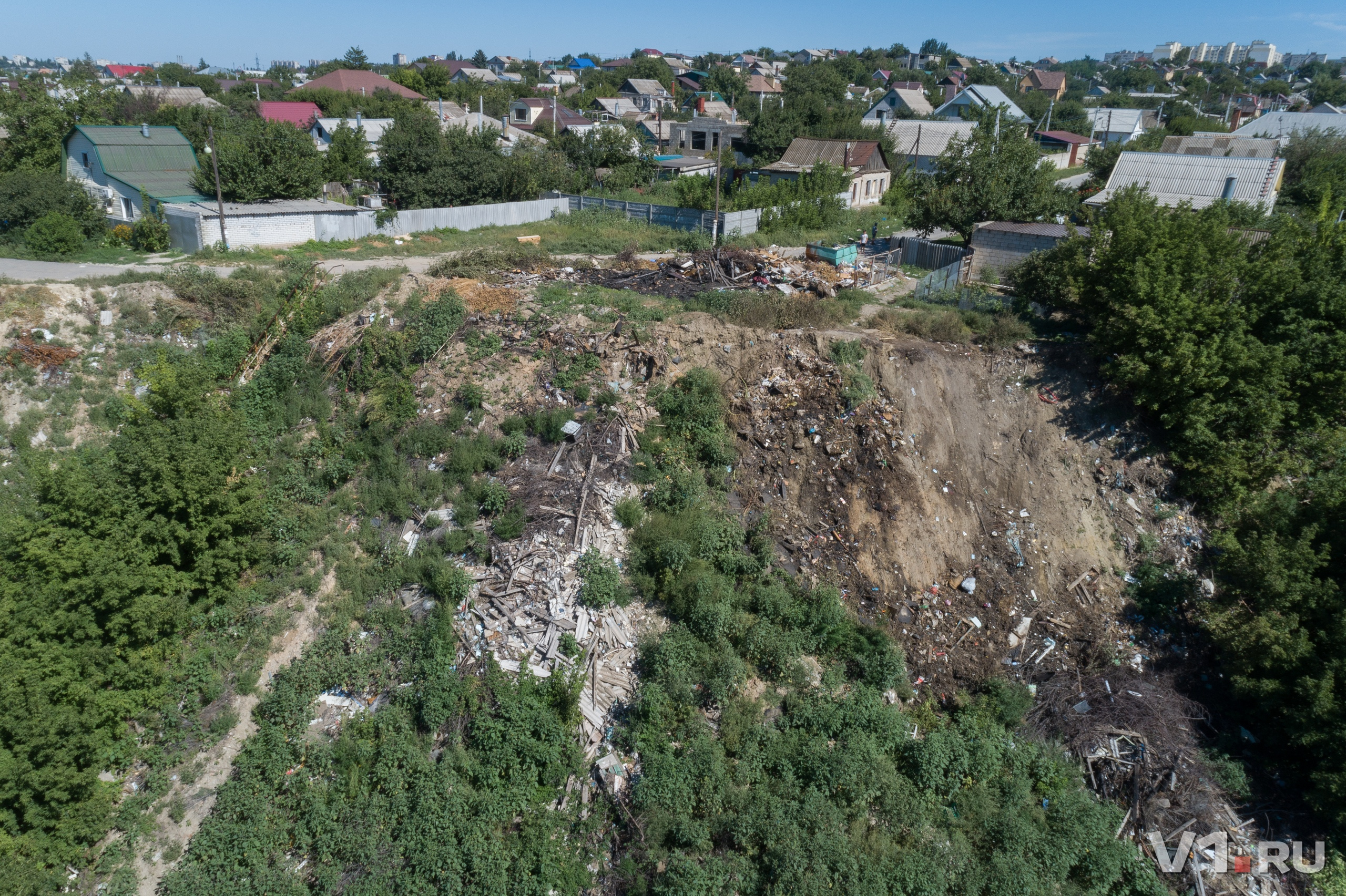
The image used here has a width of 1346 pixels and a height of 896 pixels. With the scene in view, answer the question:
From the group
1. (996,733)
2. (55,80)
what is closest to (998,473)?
(996,733)

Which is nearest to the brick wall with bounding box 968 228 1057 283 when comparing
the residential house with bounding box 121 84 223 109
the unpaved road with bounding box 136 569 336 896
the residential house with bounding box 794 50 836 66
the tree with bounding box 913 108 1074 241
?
the tree with bounding box 913 108 1074 241

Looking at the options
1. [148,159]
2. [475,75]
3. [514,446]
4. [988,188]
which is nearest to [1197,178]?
[988,188]

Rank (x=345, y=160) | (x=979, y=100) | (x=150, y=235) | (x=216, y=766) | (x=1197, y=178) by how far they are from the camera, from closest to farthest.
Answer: (x=216, y=766)
(x=150, y=235)
(x=1197, y=178)
(x=345, y=160)
(x=979, y=100)

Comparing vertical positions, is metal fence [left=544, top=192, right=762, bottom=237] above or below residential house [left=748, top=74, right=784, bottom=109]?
below

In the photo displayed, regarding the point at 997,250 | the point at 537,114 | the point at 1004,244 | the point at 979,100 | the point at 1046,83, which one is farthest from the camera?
the point at 1046,83

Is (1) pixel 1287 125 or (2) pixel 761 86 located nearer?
(1) pixel 1287 125

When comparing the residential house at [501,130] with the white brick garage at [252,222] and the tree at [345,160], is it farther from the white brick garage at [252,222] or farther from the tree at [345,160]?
the white brick garage at [252,222]

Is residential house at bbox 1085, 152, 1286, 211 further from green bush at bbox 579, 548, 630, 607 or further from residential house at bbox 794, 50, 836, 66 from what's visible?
residential house at bbox 794, 50, 836, 66

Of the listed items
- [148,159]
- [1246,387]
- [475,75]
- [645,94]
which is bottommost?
[1246,387]

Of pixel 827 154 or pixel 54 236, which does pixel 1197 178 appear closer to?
pixel 827 154
